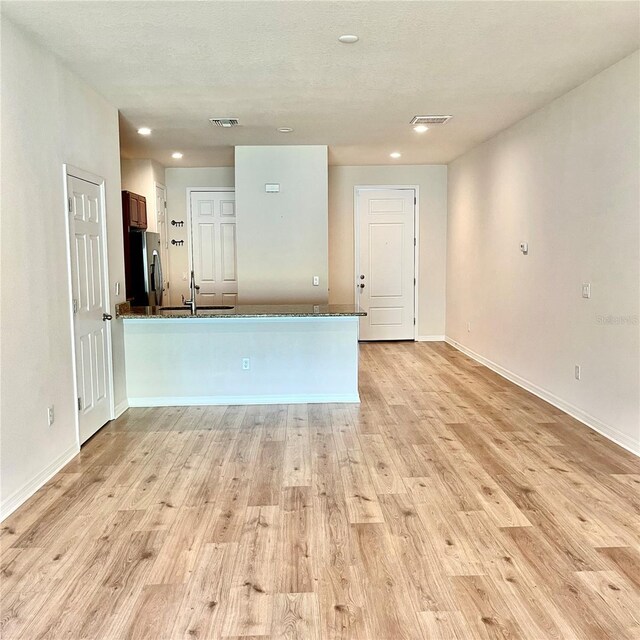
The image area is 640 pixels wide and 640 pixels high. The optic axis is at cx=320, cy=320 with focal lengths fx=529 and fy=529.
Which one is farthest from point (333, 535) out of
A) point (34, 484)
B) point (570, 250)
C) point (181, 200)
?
point (181, 200)

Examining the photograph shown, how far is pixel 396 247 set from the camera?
802 cm

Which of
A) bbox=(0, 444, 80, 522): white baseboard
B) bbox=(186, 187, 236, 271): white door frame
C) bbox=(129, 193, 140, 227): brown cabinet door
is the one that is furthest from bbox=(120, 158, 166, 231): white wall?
bbox=(0, 444, 80, 522): white baseboard

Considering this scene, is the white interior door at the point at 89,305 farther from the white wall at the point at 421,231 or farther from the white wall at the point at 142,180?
the white wall at the point at 421,231

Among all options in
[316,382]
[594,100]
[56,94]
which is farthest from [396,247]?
[56,94]

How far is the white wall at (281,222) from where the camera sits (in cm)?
616

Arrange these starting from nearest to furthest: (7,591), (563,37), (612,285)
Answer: (7,591)
(563,37)
(612,285)

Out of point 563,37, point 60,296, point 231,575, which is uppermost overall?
point 563,37

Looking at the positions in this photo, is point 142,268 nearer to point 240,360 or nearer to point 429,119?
point 240,360

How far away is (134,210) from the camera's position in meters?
6.21

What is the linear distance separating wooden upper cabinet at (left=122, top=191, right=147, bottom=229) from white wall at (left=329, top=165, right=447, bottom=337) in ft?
8.76

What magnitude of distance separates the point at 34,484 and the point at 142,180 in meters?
4.83

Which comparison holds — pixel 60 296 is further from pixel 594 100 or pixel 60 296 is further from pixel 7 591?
pixel 594 100

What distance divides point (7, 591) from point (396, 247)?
22.1 feet

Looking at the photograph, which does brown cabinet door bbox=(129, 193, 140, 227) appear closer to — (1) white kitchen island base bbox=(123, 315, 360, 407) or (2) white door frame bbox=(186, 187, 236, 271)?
(2) white door frame bbox=(186, 187, 236, 271)
